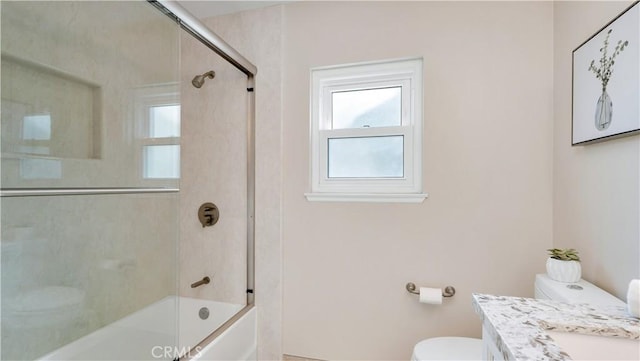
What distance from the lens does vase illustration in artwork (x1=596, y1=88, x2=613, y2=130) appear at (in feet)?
3.54

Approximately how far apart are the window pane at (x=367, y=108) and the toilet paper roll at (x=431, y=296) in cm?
93

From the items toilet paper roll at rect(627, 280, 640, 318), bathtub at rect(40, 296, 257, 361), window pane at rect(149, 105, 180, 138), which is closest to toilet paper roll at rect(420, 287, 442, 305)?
toilet paper roll at rect(627, 280, 640, 318)

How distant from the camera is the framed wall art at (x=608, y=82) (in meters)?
0.97

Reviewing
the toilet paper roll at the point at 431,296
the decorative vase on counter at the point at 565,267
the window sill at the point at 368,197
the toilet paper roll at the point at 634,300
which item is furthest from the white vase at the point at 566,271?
the window sill at the point at 368,197

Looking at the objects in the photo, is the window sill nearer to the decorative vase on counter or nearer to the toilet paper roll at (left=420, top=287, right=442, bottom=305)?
the toilet paper roll at (left=420, top=287, right=442, bottom=305)

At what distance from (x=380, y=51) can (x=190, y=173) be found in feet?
4.74

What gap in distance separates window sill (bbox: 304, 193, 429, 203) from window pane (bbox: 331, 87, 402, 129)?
425mm

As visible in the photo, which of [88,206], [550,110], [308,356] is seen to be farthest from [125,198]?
[550,110]

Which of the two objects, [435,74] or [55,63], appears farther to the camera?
[435,74]

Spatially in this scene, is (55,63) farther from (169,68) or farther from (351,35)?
(351,35)

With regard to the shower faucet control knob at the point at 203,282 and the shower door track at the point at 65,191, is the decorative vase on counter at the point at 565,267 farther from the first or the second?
the shower faucet control knob at the point at 203,282

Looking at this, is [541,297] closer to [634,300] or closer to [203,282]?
[634,300]

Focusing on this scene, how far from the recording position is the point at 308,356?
1752 mm

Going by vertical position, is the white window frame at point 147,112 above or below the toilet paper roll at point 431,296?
above
